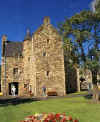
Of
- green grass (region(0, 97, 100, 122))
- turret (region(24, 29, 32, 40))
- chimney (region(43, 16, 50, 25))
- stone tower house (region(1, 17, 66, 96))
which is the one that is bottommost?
green grass (region(0, 97, 100, 122))

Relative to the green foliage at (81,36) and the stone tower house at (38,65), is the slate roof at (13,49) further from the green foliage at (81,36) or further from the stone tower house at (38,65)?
the green foliage at (81,36)

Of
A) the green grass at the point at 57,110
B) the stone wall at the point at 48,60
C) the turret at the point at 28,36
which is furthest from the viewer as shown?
the turret at the point at 28,36

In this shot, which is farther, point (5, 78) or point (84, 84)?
point (84, 84)

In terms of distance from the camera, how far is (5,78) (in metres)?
30.0

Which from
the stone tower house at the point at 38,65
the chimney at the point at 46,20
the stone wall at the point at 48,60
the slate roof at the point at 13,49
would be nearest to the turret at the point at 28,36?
the stone tower house at the point at 38,65

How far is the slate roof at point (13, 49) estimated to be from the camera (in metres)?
31.6

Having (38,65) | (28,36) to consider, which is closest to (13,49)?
(28,36)

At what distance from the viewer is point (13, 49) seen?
108 feet

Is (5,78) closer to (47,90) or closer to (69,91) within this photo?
(47,90)

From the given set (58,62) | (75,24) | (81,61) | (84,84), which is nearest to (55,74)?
(58,62)

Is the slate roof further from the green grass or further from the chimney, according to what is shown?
the green grass

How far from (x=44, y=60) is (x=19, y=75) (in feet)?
25.1

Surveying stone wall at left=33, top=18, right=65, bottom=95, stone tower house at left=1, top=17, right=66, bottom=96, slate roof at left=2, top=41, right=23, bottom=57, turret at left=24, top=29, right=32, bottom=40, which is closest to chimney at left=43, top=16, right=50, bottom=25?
stone tower house at left=1, top=17, right=66, bottom=96

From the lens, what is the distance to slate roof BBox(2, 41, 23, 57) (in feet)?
104
